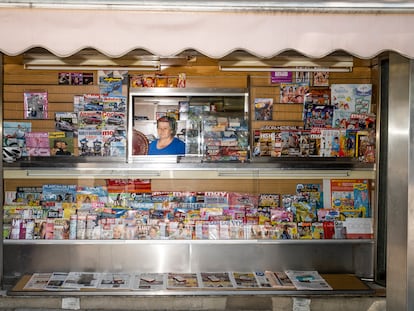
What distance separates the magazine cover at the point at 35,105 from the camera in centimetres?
557

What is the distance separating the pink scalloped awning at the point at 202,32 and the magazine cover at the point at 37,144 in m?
2.65

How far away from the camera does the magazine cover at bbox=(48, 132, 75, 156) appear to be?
5.57m

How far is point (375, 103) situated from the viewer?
5.68 m

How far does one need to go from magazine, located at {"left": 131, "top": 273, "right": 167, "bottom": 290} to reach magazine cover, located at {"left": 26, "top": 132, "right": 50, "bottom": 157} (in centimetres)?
161

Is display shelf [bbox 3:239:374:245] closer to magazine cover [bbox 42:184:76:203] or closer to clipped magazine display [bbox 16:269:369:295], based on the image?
clipped magazine display [bbox 16:269:369:295]

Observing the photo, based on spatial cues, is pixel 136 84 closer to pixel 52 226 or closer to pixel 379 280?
pixel 52 226

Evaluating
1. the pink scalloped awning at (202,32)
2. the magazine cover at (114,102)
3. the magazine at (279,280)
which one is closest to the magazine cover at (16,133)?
the magazine cover at (114,102)

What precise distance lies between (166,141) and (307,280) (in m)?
2.06

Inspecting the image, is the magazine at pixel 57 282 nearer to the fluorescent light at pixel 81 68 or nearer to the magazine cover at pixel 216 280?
the magazine cover at pixel 216 280

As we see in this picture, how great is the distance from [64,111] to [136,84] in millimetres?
819

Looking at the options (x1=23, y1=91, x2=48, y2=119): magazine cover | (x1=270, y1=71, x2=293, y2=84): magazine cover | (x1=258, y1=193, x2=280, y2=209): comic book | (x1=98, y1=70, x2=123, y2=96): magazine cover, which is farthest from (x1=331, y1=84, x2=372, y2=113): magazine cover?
(x1=23, y1=91, x2=48, y2=119): magazine cover

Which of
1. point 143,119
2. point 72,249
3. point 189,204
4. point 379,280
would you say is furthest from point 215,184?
point 379,280

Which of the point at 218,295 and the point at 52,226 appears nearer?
the point at 218,295

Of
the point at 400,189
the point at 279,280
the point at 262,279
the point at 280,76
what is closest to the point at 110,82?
the point at 280,76
